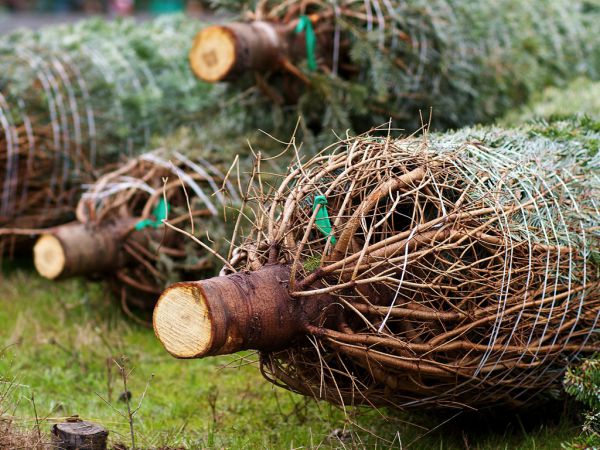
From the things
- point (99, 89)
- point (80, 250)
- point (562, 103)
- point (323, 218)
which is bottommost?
point (80, 250)

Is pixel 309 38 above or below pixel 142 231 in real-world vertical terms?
above

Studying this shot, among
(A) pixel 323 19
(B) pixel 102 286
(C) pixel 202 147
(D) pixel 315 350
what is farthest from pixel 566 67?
(D) pixel 315 350

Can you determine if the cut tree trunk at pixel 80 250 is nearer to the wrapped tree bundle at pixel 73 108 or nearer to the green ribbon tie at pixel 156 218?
the green ribbon tie at pixel 156 218

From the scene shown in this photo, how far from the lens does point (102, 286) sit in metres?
5.30

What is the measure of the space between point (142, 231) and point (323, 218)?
6.98 feet

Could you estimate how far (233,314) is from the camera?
112 inches

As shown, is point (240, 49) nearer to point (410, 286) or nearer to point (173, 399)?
point (173, 399)

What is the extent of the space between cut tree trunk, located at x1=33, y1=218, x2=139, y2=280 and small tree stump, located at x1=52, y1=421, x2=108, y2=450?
1.82 meters

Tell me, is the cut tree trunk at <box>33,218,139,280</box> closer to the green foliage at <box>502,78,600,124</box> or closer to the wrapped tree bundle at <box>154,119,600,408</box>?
the wrapped tree bundle at <box>154,119,600,408</box>

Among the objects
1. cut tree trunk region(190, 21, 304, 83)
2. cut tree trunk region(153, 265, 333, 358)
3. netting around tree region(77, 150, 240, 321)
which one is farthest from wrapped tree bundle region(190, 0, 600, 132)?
cut tree trunk region(153, 265, 333, 358)

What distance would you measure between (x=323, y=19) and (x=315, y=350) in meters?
2.88

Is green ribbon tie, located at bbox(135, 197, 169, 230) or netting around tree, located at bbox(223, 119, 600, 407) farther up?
netting around tree, located at bbox(223, 119, 600, 407)

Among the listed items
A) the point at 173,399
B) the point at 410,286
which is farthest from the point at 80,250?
the point at 410,286

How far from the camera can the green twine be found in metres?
5.26
